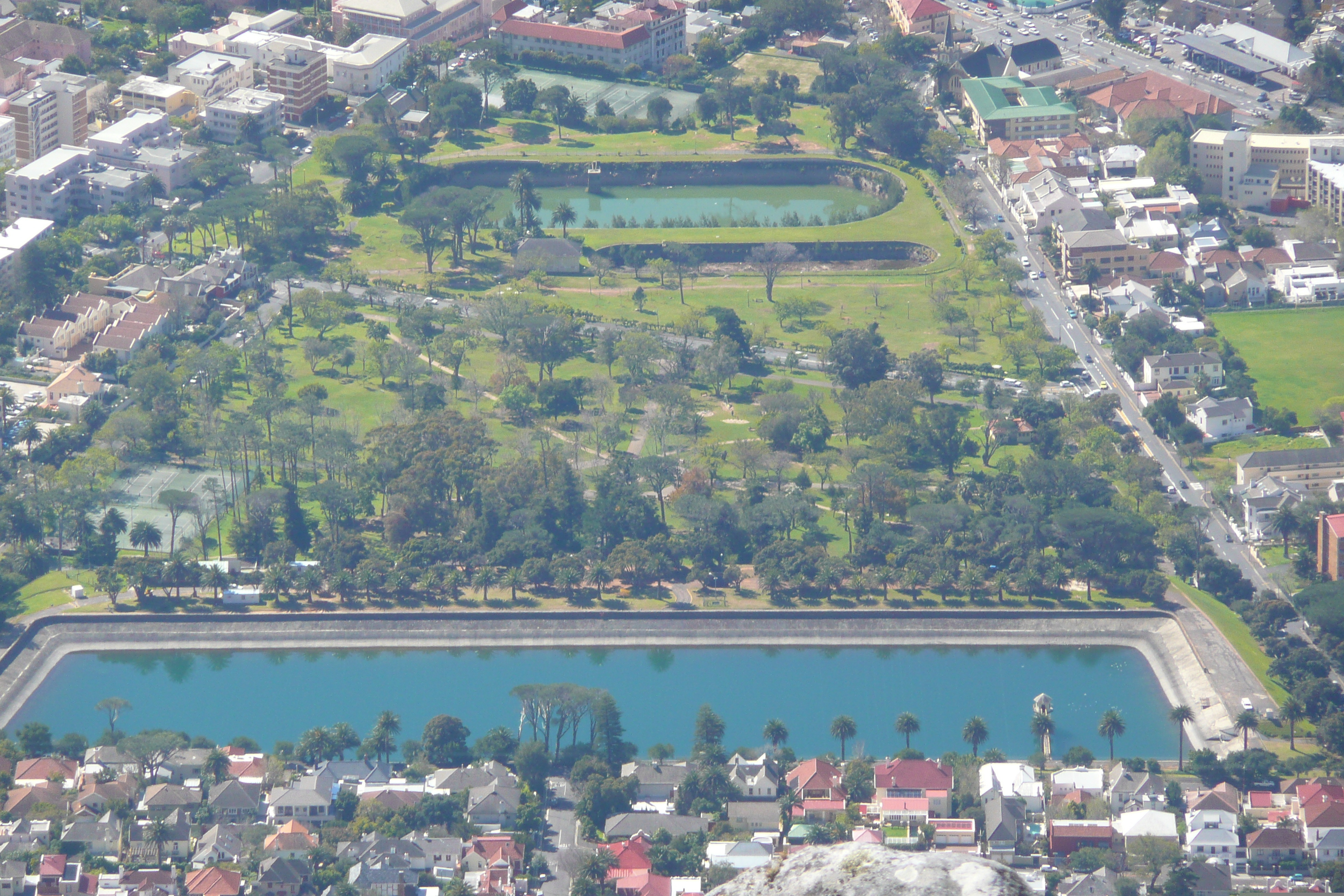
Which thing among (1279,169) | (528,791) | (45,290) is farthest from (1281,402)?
(45,290)

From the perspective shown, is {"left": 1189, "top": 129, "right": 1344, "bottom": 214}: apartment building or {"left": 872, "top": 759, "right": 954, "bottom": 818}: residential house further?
{"left": 1189, "top": 129, "right": 1344, "bottom": 214}: apartment building

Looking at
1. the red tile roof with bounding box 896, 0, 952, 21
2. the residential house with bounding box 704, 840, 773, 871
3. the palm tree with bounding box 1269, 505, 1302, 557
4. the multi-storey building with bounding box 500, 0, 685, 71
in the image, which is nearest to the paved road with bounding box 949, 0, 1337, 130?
the red tile roof with bounding box 896, 0, 952, 21

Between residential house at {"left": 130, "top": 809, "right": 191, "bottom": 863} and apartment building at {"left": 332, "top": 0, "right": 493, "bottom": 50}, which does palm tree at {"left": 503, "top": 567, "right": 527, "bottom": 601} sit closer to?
residential house at {"left": 130, "top": 809, "right": 191, "bottom": 863}

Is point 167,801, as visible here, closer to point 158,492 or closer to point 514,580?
point 514,580

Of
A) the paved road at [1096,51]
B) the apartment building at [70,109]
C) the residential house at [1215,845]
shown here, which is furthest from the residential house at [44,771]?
the paved road at [1096,51]

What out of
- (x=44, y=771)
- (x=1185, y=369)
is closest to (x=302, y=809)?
(x=44, y=771)

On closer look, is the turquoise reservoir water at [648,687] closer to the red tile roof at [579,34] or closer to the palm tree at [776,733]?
the palm tree at [776,733]
